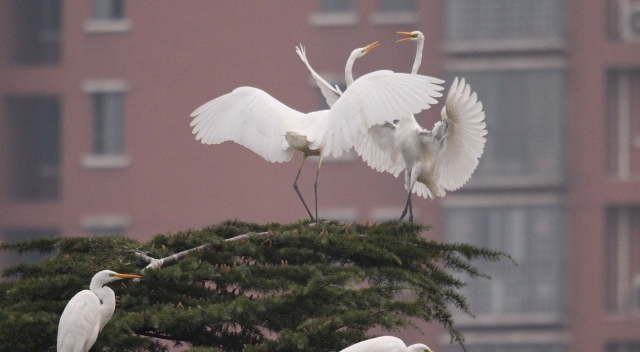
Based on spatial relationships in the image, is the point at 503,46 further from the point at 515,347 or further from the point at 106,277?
the point at 106,277

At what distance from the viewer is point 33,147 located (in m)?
47.5

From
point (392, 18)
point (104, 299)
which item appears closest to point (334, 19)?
point (392, 18)

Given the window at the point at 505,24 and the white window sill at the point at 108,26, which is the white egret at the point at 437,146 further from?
the white window sill at the point at 108,26

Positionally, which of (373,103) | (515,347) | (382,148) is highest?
(373,103)

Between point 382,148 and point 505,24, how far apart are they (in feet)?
106

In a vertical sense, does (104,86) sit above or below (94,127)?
above

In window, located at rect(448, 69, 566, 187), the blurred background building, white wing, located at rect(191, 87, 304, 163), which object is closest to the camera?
white wing, located at rect(191, 87, 304, 163)

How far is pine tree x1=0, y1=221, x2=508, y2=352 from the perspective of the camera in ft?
27.4

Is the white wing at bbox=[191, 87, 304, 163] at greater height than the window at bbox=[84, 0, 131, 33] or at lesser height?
lesser

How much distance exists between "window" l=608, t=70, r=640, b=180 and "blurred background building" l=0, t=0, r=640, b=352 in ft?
0.19

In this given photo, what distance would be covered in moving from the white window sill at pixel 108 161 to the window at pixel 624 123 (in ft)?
52.6

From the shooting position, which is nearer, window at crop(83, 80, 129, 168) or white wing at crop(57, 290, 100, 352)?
white wing at crop(57, 290, 100, 352)

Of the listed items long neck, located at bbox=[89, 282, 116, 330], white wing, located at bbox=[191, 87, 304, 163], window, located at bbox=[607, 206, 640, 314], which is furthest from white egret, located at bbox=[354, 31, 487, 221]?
window, located at bbox=[607, 206, 640, 314]

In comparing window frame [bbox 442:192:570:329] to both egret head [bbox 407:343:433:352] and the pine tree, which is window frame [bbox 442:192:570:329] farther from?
egret head [bbox 407:343:433:352]
